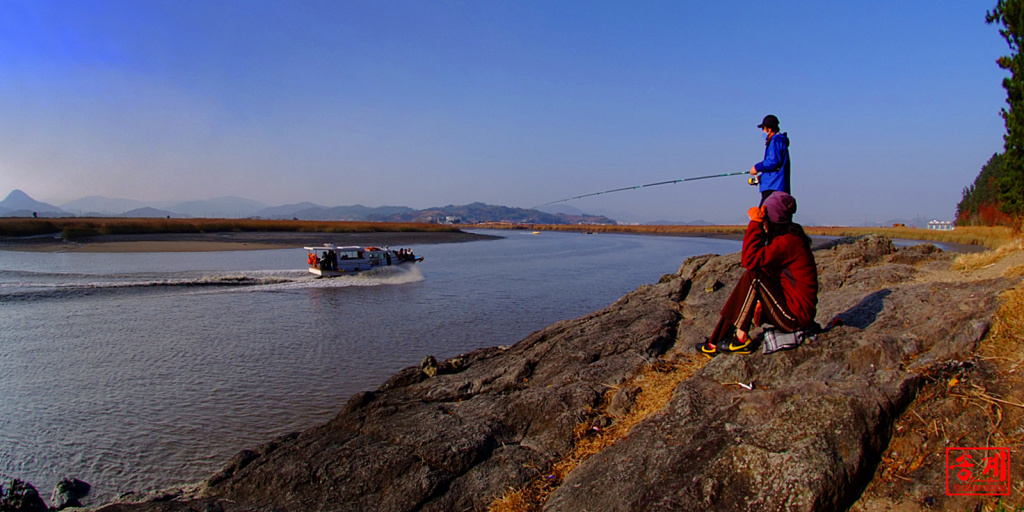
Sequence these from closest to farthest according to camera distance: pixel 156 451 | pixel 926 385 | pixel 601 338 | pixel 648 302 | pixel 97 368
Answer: pixel 926 385 → pixel 156 451 → pixel 601 338 → pixel 648 302 → pixel 97 368

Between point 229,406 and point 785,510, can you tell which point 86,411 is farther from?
point 785,510

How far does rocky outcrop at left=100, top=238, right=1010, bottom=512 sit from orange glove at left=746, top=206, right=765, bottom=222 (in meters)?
1.60

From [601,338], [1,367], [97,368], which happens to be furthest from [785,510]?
[1,367]

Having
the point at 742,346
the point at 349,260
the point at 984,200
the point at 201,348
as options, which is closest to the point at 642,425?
the point at 742,346

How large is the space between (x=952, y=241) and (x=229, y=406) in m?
67.6

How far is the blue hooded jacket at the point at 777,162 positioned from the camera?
26.9 feet

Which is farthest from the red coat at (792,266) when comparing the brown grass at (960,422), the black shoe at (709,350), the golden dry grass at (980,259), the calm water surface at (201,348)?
the calm water surface at (201,348)

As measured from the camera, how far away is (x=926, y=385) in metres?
4.67

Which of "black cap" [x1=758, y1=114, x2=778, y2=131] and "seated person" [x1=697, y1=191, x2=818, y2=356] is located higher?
"black cap" [x1=758, y1=114, x2=778, y2=131]

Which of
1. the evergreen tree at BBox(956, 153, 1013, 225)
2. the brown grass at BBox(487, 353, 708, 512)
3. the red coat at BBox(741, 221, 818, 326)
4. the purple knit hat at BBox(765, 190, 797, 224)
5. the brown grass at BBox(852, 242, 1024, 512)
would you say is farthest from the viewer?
the evergreen tree at BBox(956, 153, 1013, 225)

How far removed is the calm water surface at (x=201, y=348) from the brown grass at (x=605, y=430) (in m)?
5.46

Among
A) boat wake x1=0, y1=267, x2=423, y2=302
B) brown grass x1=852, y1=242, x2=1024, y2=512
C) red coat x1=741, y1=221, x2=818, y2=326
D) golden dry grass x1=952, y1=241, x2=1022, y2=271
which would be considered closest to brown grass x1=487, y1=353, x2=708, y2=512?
red coat x1=741, y1=221, x2=818, y2=326

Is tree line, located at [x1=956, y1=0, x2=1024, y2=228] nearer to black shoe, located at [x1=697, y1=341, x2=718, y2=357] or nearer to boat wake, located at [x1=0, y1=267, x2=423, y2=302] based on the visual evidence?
black shoe, located at [x1=697, y1=341, x2=718, y2=357]

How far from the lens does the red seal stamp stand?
12.1ft
